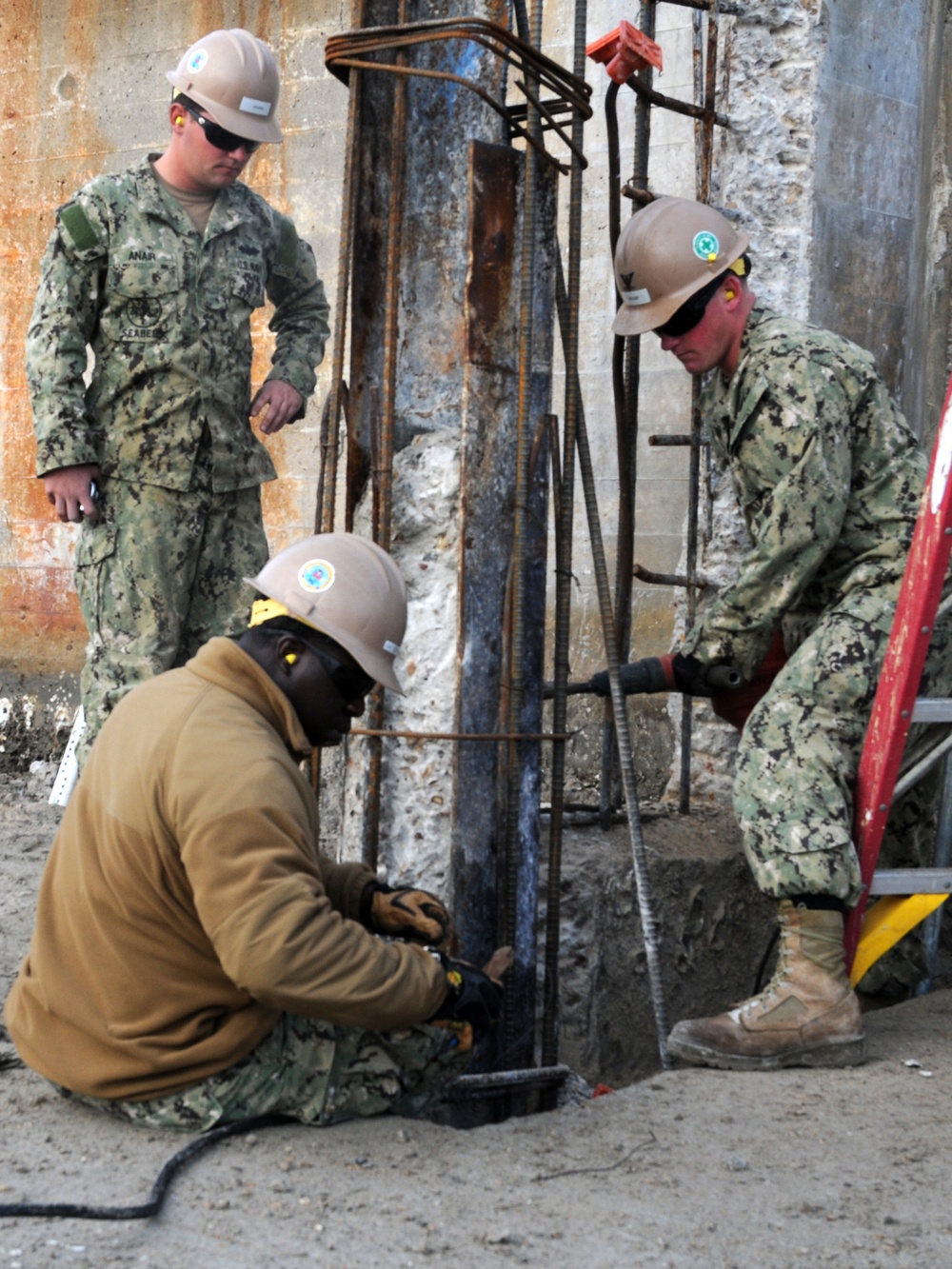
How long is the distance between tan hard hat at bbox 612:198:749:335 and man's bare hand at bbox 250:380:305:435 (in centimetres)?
98

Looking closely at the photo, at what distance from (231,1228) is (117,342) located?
2.32m

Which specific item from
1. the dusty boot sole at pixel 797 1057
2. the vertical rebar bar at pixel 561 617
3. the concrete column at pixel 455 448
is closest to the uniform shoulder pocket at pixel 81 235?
the concrete column at pixel 455 448

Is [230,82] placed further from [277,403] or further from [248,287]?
[277,403]

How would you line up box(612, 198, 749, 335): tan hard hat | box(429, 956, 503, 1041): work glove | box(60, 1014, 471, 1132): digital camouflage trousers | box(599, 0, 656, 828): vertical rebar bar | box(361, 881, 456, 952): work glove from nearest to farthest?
box(60, 1014, 471, 1132): digital camouflage trousers < box(429, 956, 503, 1041): work glove < box(361, 881, 456, 952): work glove < box(612, 198, 749, 335): tan hard hat < box(599, 0, 656, 828): vertical rebar bar

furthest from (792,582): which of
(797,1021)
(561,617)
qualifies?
(797,1021)

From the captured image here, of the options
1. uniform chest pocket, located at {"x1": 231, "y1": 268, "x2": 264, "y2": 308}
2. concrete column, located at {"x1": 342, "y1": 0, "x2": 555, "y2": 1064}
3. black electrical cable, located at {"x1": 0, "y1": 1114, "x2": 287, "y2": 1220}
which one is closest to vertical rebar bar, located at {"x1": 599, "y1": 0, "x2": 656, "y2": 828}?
concrete column, located at {"x1": 342, "y1": 0, "x2": 555, "y2": 1064}

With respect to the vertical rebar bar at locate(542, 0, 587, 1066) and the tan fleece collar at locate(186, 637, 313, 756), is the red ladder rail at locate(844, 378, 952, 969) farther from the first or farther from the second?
the tan fleece collar at locate(186, 637, 313, 756)

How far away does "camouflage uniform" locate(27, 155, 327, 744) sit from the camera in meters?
3.72

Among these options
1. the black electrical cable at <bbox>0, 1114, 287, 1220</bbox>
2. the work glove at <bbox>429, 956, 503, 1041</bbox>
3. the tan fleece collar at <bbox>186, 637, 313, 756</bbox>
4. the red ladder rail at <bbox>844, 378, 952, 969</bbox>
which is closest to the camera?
the black electrical cable at <bbox>0, 1114, 287, 1220</bbox>

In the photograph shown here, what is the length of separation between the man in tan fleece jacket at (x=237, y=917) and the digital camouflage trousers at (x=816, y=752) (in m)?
0.84

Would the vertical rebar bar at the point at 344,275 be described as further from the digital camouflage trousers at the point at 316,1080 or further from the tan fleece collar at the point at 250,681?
the digital camouflage trousers at the point at 316,1080

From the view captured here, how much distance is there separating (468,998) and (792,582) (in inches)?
50.8

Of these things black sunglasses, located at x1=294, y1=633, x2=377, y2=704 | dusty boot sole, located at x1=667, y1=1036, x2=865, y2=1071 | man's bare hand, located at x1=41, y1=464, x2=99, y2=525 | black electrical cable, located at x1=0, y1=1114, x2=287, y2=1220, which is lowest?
dusty boot sole, located at x1=667, y1=1036, x2=865, y2=1071

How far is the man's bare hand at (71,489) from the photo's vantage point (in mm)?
3684
